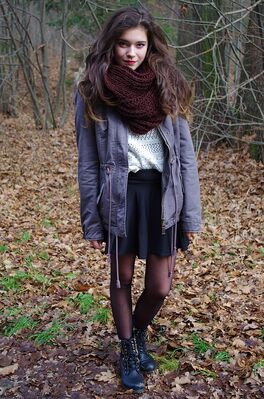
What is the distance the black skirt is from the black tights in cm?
7

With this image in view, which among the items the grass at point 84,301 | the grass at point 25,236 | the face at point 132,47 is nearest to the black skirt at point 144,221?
the face at point 132,47

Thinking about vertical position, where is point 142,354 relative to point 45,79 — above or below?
below

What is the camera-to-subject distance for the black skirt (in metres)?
3.05

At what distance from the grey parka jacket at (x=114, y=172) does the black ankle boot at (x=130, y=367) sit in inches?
32.0

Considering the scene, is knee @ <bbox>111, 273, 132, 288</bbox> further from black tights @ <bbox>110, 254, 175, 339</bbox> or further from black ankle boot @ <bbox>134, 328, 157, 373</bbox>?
black ankle boot @ <bbox>134, 328, 157, 373</bbox>

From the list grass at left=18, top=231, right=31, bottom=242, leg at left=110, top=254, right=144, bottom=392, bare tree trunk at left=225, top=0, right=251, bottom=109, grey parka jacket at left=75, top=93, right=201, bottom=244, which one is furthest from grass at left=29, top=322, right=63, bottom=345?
bare tree trunk at left=225, top=0, right=251, bottom=109

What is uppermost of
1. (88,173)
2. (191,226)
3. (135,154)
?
(135,154)

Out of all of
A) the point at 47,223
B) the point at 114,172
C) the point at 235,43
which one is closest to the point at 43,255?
the point at 47,223

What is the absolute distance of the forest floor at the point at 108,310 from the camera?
349 cm

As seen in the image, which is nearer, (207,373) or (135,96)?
(135,96)

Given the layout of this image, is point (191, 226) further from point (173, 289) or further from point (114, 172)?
point (173, 289)

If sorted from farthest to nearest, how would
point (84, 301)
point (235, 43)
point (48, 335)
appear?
1. point (235, 43)
2. point (84, 301)
3. point (48, 335)

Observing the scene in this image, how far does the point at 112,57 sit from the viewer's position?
293 cm

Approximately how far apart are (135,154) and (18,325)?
219 centimetres
